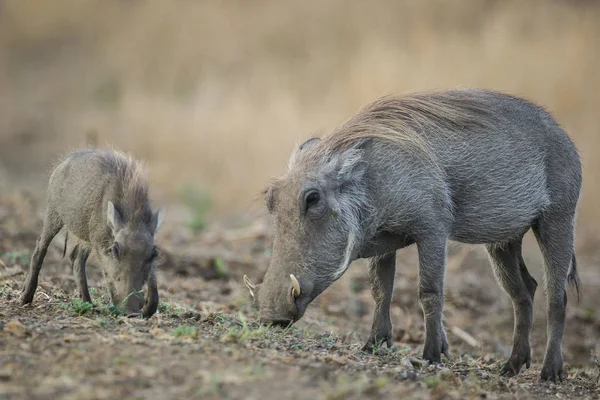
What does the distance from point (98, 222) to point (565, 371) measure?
11.5 feet

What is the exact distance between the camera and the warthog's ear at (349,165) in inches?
222

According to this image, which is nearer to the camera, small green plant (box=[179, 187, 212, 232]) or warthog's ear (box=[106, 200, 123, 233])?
warthog's ear (box=[106, 200, 123, 233])

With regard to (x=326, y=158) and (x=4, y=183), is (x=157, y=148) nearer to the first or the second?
(x=4, y=183)

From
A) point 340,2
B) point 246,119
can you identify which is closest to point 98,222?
point 246,119

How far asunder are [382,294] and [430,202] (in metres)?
0.81

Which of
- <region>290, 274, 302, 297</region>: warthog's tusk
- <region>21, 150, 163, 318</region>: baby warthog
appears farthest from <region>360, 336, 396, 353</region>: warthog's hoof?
<region>21, 150, 163, 318</region>: baby warthog

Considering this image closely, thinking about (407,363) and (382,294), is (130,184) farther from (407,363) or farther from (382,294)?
(407,363)

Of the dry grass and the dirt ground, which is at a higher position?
the dry grass

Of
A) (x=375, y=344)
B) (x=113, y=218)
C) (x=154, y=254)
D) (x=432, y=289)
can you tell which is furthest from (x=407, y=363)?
(x=113, y=218)

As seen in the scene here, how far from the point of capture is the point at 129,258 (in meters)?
5.71

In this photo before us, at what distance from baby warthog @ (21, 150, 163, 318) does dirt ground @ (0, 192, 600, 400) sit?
0.17 meters

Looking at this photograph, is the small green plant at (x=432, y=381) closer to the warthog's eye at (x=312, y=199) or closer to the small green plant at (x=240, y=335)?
the small green plant at (x=240, y=335)

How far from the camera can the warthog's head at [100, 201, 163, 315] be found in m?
5.64

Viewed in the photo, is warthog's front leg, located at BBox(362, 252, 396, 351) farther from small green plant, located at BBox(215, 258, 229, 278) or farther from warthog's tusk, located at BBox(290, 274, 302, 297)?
small green plant, located at BBox(215, 258, 229, 278)
